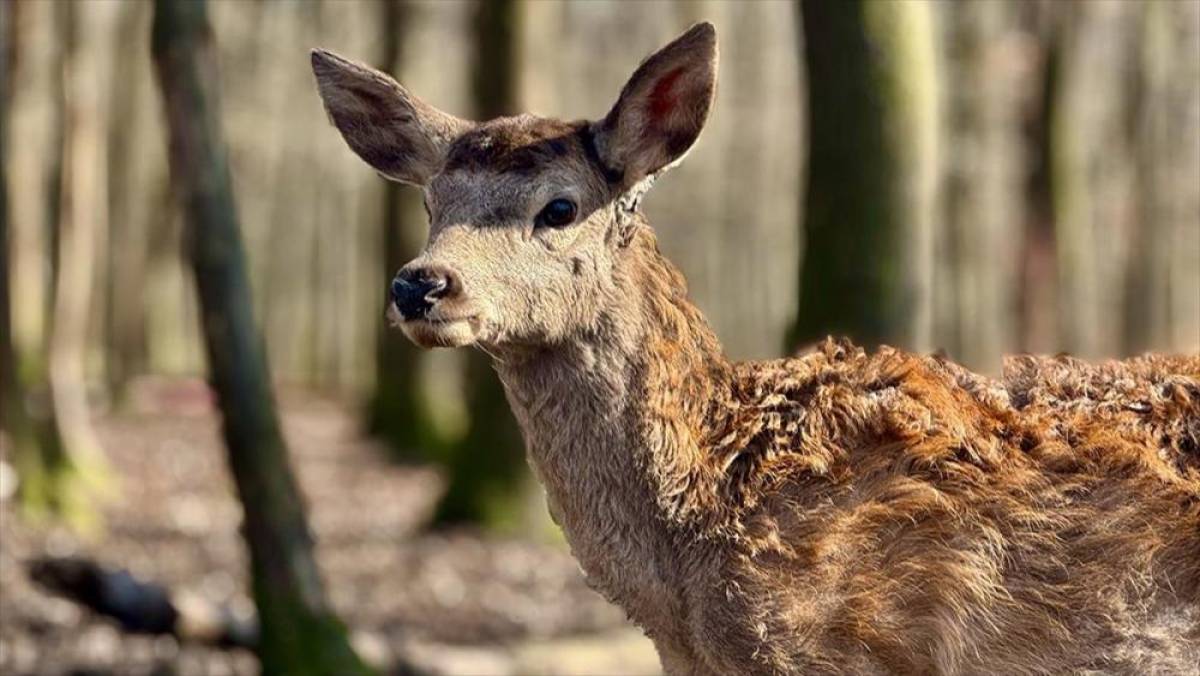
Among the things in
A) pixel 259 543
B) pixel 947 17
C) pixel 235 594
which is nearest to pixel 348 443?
pixel 947 17

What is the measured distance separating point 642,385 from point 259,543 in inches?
124

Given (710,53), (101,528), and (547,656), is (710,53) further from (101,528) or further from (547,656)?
(101,528)

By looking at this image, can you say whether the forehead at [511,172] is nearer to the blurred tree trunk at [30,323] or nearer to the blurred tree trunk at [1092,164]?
the blurred tree trunk at [30,323]

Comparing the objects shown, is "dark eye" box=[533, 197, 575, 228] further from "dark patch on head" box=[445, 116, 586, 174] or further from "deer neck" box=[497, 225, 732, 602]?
"deer neck" box=[497, 225, 732, 602]

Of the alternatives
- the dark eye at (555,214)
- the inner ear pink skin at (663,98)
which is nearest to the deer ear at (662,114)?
the inner ear pink skin at (663,98)

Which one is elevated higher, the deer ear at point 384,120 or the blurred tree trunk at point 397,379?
the deer ear at point 384,120

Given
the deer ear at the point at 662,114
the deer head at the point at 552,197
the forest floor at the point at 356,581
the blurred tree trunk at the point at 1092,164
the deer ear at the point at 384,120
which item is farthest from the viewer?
the blurred tree trunk at the point at 1092,164

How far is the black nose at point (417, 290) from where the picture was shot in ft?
18.3

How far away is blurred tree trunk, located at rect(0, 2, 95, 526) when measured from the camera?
15086mm

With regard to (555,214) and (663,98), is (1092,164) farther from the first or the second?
(555,214)

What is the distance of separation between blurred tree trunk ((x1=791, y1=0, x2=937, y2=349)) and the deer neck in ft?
8.64

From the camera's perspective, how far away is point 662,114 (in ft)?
20.5

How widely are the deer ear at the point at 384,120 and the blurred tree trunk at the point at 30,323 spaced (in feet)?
29.1

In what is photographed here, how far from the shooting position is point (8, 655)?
10.1 m
